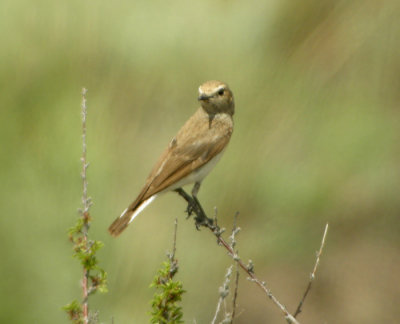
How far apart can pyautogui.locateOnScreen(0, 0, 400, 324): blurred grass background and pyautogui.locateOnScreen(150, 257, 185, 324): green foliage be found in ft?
5.82

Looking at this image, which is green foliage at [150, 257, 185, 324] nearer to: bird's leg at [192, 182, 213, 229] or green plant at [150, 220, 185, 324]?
green plant at [150, 220, 185, 324]

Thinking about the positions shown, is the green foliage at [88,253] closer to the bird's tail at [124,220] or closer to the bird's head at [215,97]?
the bird's tail at [124,220]

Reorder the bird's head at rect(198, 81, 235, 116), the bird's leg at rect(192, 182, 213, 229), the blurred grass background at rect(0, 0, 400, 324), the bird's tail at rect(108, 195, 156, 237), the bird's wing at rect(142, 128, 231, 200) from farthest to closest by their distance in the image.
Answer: the blurred grass background at rect(0, 0, 400, 324) → the bird's head at rect(198, 81, 235, 116) → the bird's leg at rect(192, 182, 213, 229) → the bird's wing at rect(142, 128, 231, 200) → the bird's tail at rect(108, 195, 156, 237)

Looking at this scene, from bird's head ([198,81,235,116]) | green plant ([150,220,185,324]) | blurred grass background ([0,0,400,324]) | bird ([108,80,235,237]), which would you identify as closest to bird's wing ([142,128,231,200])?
bird ([108,80,235,237])

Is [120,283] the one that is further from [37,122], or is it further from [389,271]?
[389,271]

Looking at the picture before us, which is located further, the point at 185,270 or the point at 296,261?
the point at 296,261

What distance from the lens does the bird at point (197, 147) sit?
14.1 feet

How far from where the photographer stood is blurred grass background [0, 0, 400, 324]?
16.1 ft

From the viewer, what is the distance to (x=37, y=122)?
17.3 feet

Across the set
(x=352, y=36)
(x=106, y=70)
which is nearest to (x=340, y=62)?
(x=352, y=36)

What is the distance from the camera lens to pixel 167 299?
117 inches

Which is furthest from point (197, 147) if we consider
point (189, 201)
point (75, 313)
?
point (75, 313)

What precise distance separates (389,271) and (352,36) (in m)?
2.27

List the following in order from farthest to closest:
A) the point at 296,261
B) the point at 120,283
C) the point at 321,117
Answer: the point at 296,261 < the point at 321,117 < the point at 120,283
